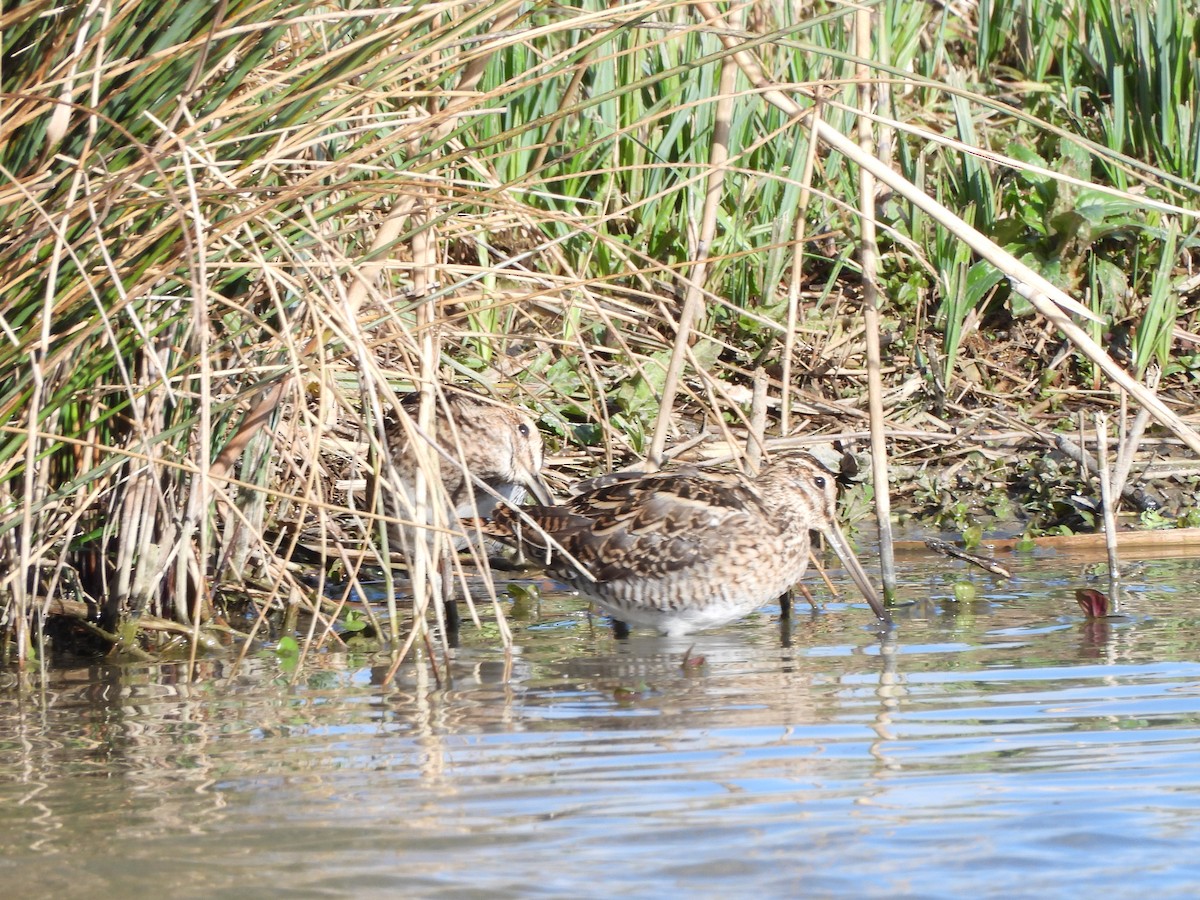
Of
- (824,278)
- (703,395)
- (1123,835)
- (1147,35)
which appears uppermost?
(1147,35)

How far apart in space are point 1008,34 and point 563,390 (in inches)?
158

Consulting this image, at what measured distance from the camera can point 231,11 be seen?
4332mm

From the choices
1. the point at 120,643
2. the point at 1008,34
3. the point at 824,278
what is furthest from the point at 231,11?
the point at 1008,34

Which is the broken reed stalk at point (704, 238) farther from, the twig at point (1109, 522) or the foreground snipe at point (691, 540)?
the twig at point (1109, 522)

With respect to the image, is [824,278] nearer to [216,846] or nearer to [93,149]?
[93,149]

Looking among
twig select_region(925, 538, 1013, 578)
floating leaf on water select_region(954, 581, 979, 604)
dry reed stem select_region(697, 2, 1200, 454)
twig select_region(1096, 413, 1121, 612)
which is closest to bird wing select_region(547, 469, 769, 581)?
floating leaf on water select_region(954, 581, 979, 604)

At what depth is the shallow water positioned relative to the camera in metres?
3.14

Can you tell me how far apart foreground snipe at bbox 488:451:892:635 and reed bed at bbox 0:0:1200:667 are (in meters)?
0.31

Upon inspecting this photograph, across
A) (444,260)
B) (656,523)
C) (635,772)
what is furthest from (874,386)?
(635,772)

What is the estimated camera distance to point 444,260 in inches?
224

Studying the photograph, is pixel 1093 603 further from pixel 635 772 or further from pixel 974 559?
pixel 635 772

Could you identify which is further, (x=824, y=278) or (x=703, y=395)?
(x=824, y=278)

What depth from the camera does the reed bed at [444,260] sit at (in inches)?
170

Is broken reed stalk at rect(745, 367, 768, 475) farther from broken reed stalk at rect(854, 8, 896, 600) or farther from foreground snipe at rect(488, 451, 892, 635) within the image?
broken reed stalk at rect(854, 8, 896, 600)
